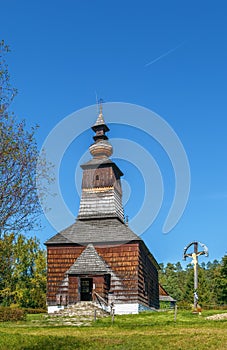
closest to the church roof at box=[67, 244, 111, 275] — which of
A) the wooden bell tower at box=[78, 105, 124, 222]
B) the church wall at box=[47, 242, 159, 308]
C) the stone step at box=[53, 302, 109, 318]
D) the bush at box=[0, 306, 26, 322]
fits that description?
the church wall at box=[47, 242, 159, 308]

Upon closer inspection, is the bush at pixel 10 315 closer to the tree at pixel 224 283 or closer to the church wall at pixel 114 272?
the church wall at pixel 114 272

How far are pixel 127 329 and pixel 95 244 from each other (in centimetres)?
1895

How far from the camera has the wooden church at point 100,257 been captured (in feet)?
123

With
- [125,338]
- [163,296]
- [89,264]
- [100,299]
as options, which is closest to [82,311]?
[100,299]

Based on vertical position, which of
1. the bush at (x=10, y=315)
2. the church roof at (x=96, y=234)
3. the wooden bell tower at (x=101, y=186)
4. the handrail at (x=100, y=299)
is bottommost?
the bush at (x=10, y=315)

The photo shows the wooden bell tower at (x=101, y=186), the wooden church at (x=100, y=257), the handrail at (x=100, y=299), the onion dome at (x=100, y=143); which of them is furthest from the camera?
the onion dome at (x=100, y=143)

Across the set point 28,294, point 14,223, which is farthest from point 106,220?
point 14,223

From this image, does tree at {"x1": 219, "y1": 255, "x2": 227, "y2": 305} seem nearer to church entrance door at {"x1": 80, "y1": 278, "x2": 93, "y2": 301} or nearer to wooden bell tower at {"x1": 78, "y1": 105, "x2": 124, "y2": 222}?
wooden bell tower at {"x1": 78, "y1": 105, "x2": 124, "y2": 222}

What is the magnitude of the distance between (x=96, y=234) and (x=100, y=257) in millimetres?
2562

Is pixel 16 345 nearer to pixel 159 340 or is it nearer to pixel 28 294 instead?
pixel 159 340

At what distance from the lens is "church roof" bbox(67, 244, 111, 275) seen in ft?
122

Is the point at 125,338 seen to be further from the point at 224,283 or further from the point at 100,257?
the point at 224,283

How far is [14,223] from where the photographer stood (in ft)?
61.3

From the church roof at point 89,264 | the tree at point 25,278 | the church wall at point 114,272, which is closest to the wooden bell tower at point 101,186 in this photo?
the church wall at point 114,272
